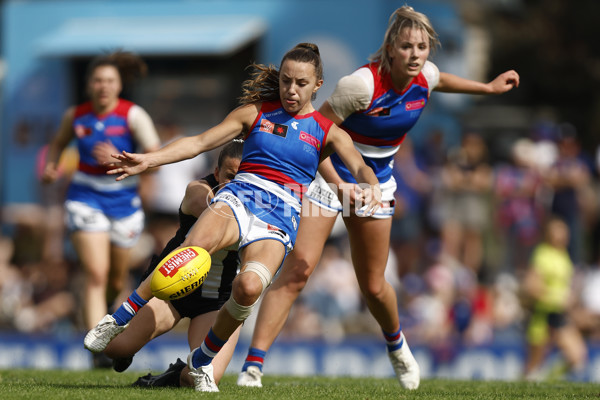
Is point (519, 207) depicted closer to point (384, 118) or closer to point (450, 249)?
point (450, 249)

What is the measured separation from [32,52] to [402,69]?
1227cm

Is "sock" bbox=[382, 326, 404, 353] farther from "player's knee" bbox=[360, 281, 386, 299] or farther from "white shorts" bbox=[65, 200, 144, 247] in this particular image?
"white shorts" bbox=[65, 200, 144, 247]

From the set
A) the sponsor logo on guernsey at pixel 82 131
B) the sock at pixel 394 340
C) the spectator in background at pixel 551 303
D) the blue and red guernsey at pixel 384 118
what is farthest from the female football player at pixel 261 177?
the spectator in background at pixel 551 303

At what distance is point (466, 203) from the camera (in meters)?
13.4

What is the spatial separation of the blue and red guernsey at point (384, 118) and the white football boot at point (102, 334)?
6.59 ft

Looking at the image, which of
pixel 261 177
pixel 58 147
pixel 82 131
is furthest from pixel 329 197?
pixel 58 147

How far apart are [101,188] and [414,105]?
3.06 m

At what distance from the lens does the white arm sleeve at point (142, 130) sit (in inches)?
326

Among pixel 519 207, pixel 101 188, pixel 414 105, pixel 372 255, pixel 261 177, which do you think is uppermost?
pixel 414 105

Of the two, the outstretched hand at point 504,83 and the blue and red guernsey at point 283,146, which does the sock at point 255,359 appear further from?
the outstretched hand at point 504,83

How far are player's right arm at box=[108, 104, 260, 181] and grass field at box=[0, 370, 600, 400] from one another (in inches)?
53.1

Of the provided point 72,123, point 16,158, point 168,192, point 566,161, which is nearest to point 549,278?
point 566,161

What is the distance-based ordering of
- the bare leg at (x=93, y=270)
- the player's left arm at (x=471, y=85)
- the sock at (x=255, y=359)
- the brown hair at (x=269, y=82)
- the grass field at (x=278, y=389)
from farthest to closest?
the bare leg at (x=93, y=270) < the player's left arm at (x=471, y=85) < the sock at (x=255, y=359) < the brown hair at (x=269, y=82) < the grass field at (x=278, y=389)

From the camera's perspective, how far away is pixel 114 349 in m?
6.13
